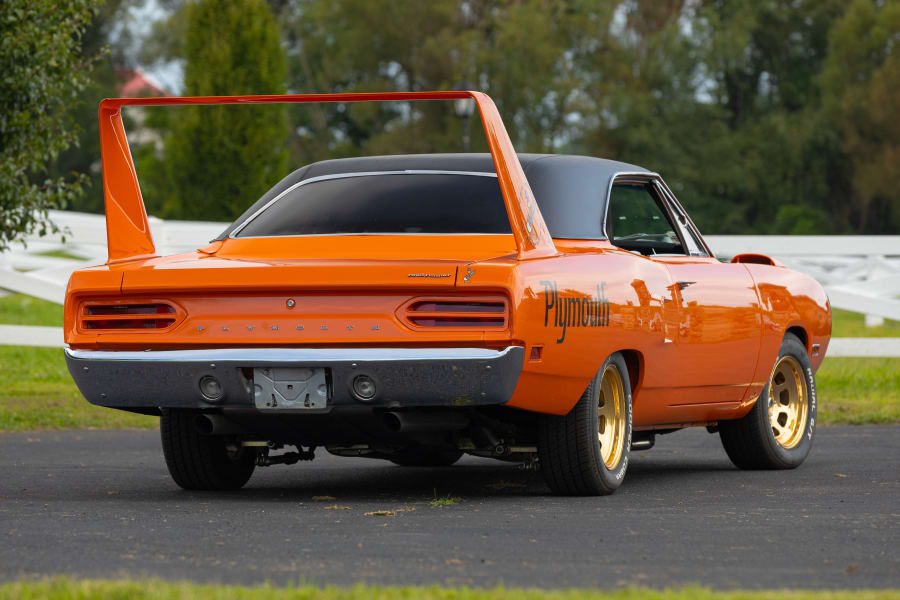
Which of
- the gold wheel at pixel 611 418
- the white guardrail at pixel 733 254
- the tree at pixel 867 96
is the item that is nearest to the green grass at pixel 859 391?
the white guardrail at pixel 733 254

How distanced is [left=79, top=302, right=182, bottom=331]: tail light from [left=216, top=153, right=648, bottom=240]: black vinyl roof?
90 centimetres

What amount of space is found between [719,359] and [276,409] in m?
2.65

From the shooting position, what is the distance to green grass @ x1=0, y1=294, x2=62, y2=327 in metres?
19.8

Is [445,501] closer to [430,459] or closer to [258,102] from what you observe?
[258,102]

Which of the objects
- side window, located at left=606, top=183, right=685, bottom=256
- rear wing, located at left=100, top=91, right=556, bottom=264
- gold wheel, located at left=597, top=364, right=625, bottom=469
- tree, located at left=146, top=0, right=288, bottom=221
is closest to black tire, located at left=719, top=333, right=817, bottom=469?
side window, located at left=606, top=183, right=685, bottom=256

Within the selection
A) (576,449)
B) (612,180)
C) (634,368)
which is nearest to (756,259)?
(612,180)

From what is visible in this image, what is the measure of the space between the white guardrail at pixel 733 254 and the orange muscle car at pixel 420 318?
7.57 meters

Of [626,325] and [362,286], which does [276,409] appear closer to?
[362,286]

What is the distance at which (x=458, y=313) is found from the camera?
21.0 feet

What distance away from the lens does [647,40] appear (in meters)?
55.9

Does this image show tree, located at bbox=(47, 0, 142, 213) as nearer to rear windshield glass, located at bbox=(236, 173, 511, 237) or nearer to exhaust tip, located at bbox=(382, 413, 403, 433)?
rear windshield glass, located at bbox=(236, 173, 511, 237)

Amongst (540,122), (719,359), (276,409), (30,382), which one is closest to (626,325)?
(719,359)

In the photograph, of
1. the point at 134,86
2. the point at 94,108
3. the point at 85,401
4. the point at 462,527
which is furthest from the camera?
the point at 134,86

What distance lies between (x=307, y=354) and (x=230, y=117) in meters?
28.1
